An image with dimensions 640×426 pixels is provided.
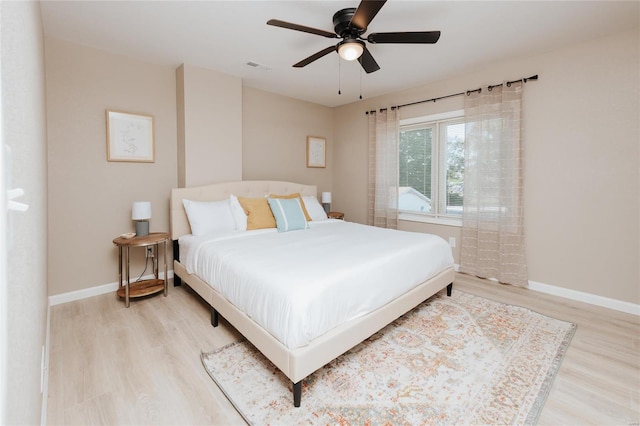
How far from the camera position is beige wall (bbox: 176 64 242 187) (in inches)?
137

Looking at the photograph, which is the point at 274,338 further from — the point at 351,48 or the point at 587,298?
the point at 587,298

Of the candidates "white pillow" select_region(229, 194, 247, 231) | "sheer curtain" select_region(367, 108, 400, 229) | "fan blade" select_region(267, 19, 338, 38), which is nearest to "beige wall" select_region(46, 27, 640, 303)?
"white pillow" select_region(229, 194, 247, 231)

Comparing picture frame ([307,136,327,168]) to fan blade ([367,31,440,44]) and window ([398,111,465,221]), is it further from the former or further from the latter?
fan blade ([367,31,440,44])

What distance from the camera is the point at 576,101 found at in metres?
3.01

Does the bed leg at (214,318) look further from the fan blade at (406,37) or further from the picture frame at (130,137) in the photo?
the fan blade at (406,37)

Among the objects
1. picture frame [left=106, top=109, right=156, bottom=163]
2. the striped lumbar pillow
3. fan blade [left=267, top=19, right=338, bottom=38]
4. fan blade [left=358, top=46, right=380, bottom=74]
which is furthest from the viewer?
the striped lumbar pillow

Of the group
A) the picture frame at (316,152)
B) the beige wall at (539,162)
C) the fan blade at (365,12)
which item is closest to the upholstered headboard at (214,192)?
the beige wall at (539,162)

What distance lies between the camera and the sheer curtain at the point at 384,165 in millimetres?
4551

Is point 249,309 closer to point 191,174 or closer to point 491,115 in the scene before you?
point 191,174

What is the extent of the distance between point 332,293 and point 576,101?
324 centimetres

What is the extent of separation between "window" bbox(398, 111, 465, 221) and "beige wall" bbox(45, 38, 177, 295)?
11.0 feet

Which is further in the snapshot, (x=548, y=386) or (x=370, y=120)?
(x=370, y=120)

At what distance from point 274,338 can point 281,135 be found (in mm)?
3625

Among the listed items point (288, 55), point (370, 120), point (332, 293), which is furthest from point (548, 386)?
point (370, 120)
